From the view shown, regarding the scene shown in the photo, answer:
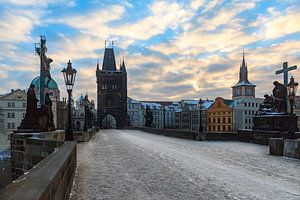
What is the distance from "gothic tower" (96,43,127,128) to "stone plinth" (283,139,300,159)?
9742 centimetres

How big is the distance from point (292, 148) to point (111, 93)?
103m

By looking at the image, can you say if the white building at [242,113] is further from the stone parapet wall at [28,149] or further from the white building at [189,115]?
the stone parapet wall at [28,149]

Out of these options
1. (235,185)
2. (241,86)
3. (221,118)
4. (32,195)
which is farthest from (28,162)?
(241,86)

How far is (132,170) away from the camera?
11562 millimetres

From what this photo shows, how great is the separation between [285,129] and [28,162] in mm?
15886

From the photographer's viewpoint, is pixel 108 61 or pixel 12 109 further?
pixel 108 61

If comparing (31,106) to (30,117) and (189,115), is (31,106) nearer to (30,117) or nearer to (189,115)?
(30,117)

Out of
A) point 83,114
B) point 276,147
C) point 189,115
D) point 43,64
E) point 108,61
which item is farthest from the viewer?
point 189,115

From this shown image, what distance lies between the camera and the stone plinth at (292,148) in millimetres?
15156


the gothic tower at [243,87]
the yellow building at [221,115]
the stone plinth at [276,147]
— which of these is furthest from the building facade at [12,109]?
the stone plinth at [276,147]

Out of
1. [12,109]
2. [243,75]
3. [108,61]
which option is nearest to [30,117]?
[12,109]

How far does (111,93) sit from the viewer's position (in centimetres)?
11688

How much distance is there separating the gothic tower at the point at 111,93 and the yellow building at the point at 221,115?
2748cm

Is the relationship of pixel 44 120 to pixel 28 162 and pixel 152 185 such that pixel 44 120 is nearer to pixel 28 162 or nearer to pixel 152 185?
pixel 28 162
